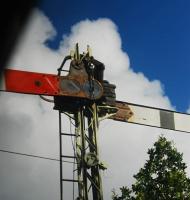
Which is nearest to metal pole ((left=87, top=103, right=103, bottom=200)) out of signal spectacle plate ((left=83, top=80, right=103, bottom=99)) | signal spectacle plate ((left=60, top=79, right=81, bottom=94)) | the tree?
signal spectacle plate ((left=83, top=80, right=103, bottom=99))

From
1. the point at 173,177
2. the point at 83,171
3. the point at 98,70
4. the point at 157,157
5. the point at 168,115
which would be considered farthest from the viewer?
the point at 157,157

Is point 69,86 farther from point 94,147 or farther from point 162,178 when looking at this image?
point 162,178

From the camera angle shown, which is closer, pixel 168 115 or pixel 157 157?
pixel 168 115

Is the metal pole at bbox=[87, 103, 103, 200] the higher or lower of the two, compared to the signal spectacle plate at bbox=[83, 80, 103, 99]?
lower

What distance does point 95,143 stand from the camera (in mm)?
13477

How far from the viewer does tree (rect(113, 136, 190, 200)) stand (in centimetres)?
1906

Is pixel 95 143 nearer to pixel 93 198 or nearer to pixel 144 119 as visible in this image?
pixel 93 198

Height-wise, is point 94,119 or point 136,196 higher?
point 94,119

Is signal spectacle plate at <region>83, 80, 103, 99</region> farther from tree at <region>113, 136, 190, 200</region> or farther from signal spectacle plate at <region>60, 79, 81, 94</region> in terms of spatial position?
tree at <region>113, 136, 190, 200</region>

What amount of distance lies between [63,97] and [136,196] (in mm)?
8288

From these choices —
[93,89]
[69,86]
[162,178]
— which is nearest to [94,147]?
[93,89]

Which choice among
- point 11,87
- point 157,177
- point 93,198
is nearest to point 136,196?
point 157,177

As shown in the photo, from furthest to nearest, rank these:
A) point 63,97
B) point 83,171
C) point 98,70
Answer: point 98,70 → point 63,97 → point 83,171

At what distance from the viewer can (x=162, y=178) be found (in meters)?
19.8
